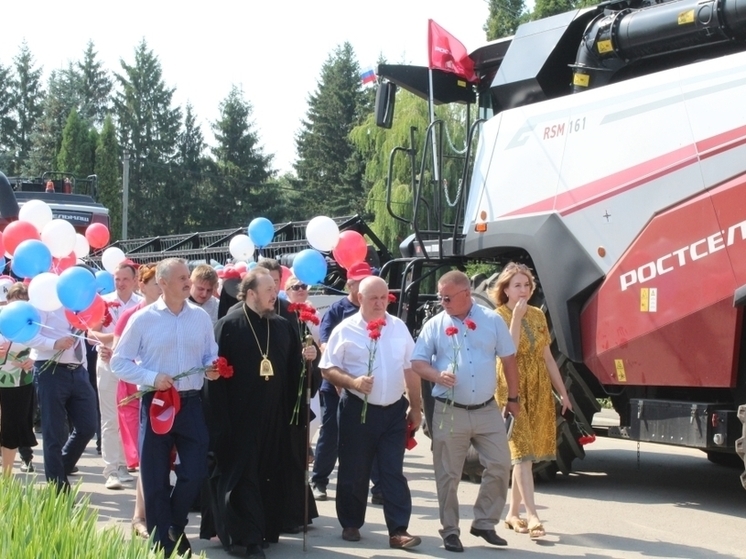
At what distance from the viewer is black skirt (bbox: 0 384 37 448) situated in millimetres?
8688

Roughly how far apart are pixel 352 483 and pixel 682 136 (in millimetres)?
3371

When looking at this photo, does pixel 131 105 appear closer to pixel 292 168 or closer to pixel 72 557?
pixel 292 168

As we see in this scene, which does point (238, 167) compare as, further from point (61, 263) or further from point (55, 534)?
point (55, 534)

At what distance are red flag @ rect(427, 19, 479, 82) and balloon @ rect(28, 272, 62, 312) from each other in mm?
4082

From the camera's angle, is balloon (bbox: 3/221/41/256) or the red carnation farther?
balloon (bbox: 3/221/41/256)

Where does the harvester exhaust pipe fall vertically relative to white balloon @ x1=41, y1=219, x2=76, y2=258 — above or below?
above

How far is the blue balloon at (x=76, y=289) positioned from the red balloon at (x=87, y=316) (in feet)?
2.08

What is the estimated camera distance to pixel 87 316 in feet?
27.0

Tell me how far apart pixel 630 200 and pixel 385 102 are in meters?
2.56

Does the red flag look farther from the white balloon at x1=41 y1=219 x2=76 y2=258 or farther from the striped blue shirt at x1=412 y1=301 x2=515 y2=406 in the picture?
the white balloon at x1=41 y1=219 x2=76 y2=258

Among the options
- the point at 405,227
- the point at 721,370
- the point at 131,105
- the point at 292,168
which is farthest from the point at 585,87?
the point at 131,105

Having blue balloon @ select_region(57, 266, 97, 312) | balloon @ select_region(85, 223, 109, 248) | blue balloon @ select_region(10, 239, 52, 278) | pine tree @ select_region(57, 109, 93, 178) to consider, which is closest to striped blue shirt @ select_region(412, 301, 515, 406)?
blue balloon @ select_region(57, 266, 97, 312)

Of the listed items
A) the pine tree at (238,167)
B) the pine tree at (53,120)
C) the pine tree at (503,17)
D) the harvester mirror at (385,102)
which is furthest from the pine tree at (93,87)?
the harvester mirror at (385,102)

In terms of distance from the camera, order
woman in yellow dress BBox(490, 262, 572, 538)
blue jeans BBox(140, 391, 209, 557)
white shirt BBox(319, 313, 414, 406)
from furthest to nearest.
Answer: woman in yellow dress BBox(490, 262, 572, 538)
white shirt BBox(319, 313, 414, 406)
blue jeans BBox(140, 391, 209, 557)
